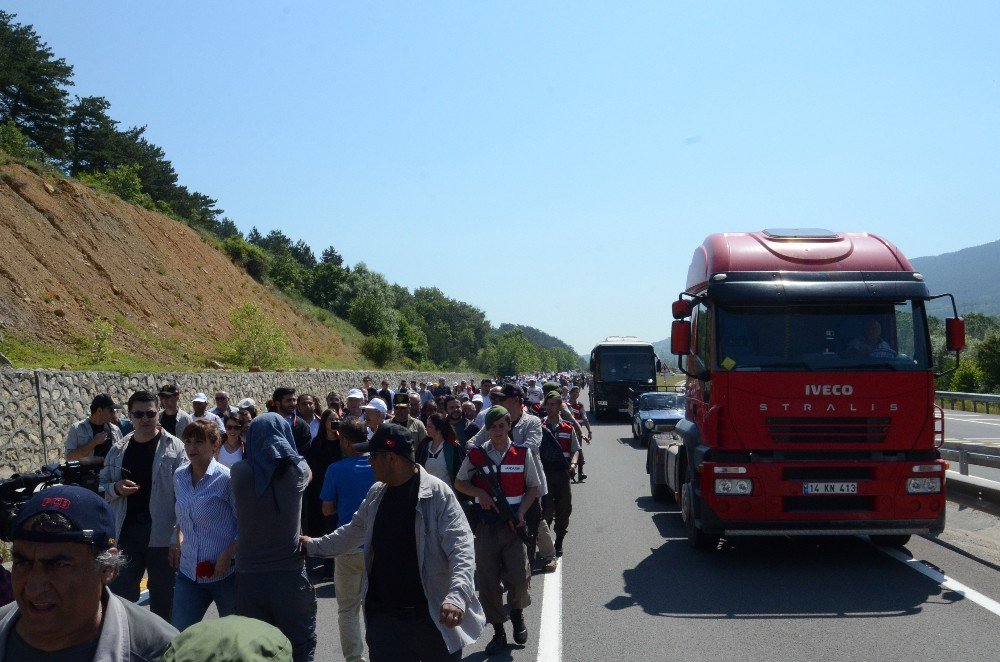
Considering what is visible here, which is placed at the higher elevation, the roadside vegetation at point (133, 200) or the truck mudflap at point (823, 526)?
the roadside vegetation at point (133, 200)

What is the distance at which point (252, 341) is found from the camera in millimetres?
36906

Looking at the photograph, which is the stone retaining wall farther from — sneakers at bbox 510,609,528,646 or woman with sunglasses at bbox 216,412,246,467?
sneakers at bbox 510,609,528,646

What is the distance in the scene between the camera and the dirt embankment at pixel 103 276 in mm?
27656

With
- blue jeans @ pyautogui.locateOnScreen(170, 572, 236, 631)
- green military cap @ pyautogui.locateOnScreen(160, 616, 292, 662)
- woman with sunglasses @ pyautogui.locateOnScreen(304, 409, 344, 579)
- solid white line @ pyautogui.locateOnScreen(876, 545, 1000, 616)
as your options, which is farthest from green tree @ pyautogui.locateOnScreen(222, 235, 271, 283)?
green military cap @ pyautogui.locateOnScreen(160, 616, 292, 662)

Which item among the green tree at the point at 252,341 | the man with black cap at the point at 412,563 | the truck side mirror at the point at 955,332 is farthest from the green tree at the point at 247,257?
the man with black cap at the point at 412,563

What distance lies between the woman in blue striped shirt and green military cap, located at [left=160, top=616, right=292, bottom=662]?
11.6 feet

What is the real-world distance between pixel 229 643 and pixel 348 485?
452 centimetres

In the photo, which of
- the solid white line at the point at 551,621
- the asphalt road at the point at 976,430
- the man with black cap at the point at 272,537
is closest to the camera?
the man with black cap at the point at 272,537

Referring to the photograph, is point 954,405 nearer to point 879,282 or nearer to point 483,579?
point 879,282

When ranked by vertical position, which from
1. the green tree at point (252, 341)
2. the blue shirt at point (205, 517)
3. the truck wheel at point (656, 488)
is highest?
the green tree at point (252, 341)

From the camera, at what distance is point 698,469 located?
999 centimetres

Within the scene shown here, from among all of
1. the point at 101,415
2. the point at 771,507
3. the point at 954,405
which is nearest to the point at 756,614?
the point at 771,507

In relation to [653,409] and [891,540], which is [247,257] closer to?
[653,409]

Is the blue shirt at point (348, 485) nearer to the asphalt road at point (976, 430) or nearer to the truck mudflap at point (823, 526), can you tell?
the truck mudflap at point (823, 526)
